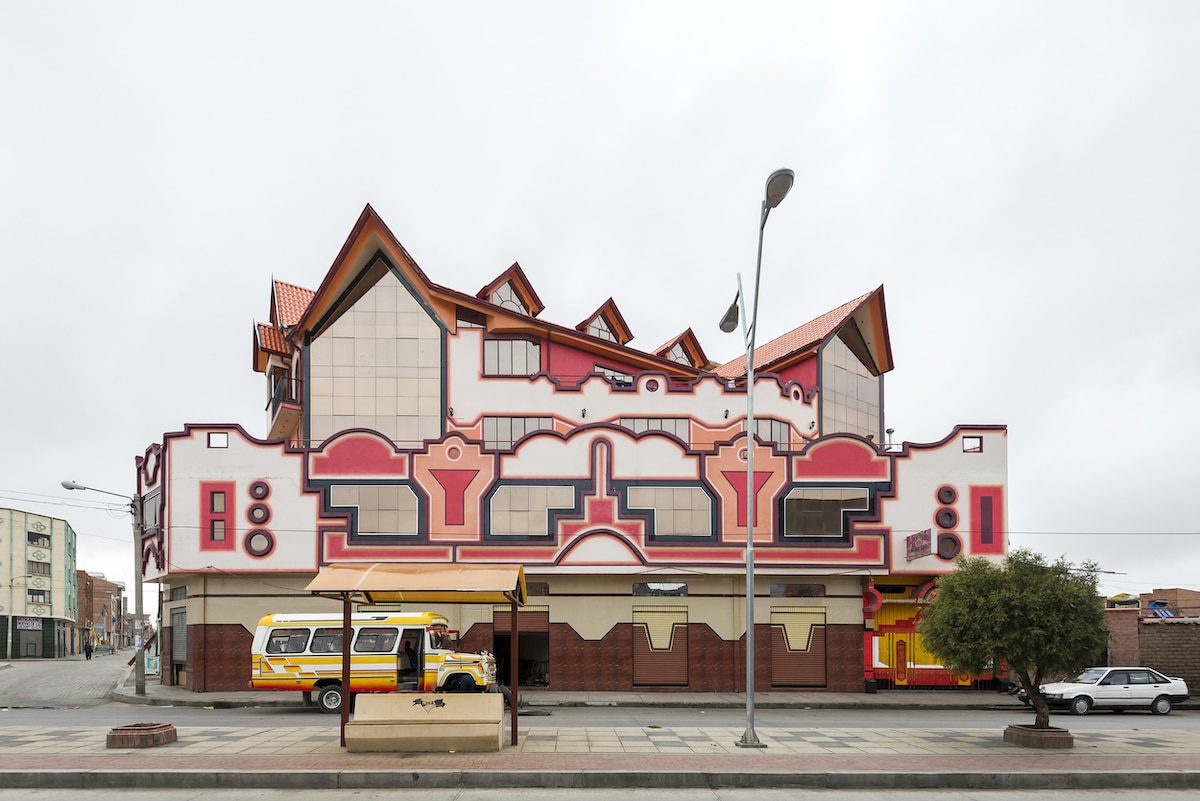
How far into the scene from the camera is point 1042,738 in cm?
1952

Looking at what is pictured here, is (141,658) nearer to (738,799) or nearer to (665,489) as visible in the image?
(665,489)

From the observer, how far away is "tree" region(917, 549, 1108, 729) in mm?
19906

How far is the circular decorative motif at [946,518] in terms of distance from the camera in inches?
1328

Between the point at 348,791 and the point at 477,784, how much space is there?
199 cm

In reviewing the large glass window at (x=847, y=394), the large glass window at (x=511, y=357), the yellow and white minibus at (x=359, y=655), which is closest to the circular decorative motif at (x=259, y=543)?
the yellow and white minibus at (x=359, y=655)

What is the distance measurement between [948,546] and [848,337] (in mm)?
13807

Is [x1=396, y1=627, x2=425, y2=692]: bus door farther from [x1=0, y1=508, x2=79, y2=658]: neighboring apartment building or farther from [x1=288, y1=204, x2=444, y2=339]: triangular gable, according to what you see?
[x1=0, y1=508, x2=79, y2=658]: neighboring apartment building

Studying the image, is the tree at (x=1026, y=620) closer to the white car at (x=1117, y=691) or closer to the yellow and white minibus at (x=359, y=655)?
the white car at (x=1117, y=691)

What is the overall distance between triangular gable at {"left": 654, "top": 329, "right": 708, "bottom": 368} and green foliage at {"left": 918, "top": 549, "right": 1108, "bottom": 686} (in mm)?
30903

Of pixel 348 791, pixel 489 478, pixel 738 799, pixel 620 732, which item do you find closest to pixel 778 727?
pixel 620 732

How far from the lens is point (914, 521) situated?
33.8m

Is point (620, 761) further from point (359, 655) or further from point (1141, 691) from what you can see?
point (1141, 691)

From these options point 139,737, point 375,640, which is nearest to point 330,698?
point 375,640

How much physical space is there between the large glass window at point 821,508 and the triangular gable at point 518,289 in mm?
16117
